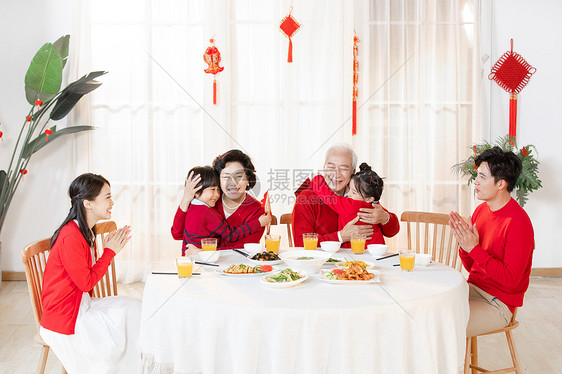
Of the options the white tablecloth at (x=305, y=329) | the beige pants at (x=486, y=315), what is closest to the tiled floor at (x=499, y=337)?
the beige pants at (x=486, y=315)

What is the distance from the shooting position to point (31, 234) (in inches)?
175

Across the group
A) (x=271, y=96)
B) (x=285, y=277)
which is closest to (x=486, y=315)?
(x=285, y=277)

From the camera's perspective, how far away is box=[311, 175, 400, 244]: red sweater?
8.76 ft

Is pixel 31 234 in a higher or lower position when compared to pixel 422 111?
lower

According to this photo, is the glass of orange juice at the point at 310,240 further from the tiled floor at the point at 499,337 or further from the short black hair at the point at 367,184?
the tiled floor at the point at 499,337

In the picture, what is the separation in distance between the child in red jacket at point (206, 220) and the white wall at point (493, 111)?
2.12 metres

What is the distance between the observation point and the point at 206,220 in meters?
2.67

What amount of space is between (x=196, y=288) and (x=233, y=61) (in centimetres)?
291

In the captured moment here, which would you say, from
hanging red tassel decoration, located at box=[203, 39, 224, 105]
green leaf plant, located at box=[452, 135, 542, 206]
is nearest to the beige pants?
green leaf plant, located at box=[452, 135, 542, 206]

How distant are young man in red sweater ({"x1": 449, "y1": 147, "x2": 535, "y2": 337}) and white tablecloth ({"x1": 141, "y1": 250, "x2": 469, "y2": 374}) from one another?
0.43 metres

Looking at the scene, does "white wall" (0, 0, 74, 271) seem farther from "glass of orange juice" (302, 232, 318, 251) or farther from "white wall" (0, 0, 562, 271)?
"glass of orange juice" (302, 232, 318, 251)

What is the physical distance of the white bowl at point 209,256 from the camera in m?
2.14

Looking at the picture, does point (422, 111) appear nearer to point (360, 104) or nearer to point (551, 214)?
point (360, 104)

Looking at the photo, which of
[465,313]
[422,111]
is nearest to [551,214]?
[422,111]
